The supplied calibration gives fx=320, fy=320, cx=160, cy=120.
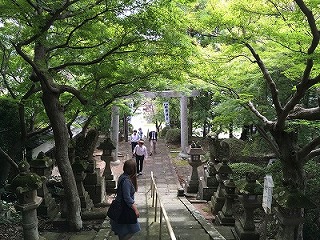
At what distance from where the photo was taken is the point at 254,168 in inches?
450

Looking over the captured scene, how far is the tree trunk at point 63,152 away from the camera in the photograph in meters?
7.61

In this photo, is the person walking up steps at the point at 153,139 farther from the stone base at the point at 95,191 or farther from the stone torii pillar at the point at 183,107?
the stone base at the point at 95,191

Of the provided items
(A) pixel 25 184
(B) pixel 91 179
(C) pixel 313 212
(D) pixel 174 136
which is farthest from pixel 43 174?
(D) pixel 174 136

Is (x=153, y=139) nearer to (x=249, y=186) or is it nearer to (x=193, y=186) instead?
(x=193, y=186)

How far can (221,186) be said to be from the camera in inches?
373

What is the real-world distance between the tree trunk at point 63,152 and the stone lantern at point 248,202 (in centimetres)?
399

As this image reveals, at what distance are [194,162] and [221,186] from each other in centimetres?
276

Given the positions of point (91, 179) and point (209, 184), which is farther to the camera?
point (209, 184)

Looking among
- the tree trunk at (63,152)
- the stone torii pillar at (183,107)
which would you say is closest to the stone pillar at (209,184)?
the tree trunk at (63,152)

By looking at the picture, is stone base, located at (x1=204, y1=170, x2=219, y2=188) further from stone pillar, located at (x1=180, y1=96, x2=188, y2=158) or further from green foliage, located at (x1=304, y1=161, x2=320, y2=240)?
stone pillar, located at (x1=180, y1=96, x2=188, y2=158)

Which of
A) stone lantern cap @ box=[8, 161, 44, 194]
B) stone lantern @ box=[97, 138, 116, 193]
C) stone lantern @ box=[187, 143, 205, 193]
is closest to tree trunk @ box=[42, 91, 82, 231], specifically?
stone lantern cap @ box=[8, 161, 44, 194]

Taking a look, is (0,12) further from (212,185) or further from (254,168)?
(254,168)

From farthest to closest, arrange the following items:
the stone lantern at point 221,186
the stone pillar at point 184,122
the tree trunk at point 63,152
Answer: the stone pillar at point 184,122, the stone lantern at point 221,186, the tree trunk at point 63,152

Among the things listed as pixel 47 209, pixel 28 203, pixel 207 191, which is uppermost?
pixel 28 203
